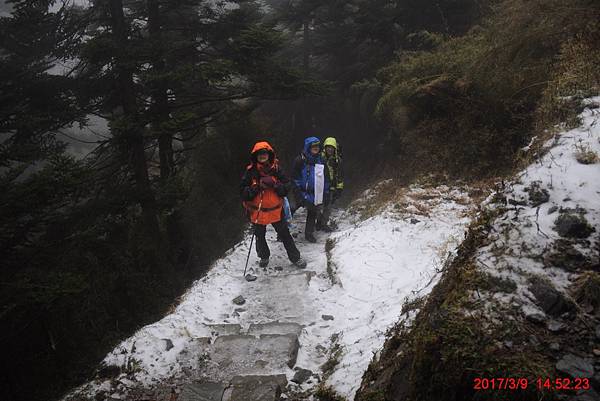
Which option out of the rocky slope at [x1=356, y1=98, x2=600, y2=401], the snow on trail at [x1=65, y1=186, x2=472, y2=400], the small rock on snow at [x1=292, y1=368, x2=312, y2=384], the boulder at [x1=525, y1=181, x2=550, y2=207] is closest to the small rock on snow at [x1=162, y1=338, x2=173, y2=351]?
the snow on trail at [x1=65, y1=186, x2=472, y2=400]

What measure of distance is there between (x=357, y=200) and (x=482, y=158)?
4885 millimetres

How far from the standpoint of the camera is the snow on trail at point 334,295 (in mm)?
5297

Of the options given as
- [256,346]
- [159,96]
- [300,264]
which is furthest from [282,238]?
[159,96]

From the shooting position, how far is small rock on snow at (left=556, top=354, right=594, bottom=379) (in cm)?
241

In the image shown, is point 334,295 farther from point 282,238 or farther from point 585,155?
point 585,155

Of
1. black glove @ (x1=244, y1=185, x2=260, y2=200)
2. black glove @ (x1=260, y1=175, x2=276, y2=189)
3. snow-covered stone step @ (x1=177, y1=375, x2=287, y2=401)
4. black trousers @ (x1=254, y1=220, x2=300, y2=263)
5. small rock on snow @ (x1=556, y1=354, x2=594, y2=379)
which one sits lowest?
snow-covered stone step @ (x1=177, y1=375, x2=287, y2=401)

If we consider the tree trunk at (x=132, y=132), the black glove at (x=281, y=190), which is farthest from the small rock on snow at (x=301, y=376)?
the tree trunk at (x=132, y=132)

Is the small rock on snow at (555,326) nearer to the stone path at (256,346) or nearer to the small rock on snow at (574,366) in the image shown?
the small rock on snow at (574,366)

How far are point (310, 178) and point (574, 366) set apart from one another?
8.44 m

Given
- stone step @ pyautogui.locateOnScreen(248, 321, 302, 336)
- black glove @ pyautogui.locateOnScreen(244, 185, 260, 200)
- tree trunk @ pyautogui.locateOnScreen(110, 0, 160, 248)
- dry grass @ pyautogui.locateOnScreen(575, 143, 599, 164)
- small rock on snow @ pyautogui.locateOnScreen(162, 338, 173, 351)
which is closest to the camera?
dry grass @ pyautogui.locateOnScreen(575, 143, 599, 164)

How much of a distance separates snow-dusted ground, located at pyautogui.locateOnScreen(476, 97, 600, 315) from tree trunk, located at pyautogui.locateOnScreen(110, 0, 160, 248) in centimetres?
860

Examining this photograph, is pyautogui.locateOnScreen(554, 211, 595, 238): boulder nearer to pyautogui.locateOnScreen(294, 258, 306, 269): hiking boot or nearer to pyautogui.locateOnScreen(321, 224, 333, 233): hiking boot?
pyautogui.locateOnScreen(294, 258, 306, 269): hiking boot

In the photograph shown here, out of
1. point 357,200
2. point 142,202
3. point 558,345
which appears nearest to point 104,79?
point 142,202

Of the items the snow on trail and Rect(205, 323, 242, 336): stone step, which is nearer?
the snow on trail
